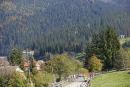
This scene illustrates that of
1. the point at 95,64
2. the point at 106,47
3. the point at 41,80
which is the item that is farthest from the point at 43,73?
the point at 106,47

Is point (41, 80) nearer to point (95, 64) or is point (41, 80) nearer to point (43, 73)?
point (43, 73)

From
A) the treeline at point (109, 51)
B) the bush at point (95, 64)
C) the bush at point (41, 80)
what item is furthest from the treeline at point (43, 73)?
the treeline at point (109, 51)

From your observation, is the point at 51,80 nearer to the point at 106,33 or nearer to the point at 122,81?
the point at 122,81

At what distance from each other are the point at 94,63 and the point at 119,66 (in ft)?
23.7

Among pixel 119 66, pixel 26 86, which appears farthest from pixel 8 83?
pixel 119 66

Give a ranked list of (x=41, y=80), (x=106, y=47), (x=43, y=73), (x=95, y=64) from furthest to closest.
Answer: (x=106, y=47) < (x=95, y=64) < (x=43, y=73) < (x=41, y=80)

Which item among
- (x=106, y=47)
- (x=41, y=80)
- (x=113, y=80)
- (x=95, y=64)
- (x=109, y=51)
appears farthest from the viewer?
(x=106, y=47)

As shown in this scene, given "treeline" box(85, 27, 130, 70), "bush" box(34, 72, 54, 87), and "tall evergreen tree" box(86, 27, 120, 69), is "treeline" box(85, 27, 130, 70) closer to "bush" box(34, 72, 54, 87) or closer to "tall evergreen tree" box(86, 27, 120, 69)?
"tall evergreen tree" box(86, 27, 120, 69)

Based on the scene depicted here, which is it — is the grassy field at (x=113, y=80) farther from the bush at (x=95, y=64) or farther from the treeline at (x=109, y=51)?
the treeline at (x=109, y=51)

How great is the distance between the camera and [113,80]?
90.0 metres

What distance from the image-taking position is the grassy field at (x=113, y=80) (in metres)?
81.9

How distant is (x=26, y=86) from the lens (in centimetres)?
8406

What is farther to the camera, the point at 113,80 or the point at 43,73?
the point at 43,73

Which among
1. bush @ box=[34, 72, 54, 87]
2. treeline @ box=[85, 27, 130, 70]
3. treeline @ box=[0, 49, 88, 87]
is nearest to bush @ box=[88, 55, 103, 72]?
treeline @ box=[0, 49, 88, 87]
